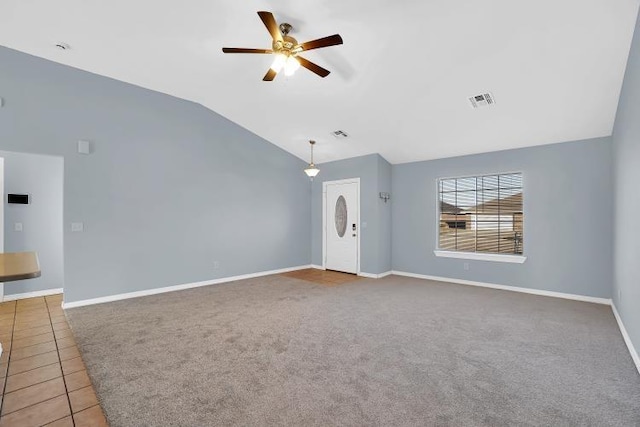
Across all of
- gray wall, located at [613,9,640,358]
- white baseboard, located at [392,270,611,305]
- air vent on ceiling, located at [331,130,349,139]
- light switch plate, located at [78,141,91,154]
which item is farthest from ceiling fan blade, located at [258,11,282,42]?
white baseboard, located at [392,270,611,305]

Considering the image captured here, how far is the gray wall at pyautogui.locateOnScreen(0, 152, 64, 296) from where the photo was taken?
462cm

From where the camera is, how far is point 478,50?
3244 mm

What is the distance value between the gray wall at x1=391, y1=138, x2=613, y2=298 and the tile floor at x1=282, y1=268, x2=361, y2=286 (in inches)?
73.3

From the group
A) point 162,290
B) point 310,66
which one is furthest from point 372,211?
point 162,290

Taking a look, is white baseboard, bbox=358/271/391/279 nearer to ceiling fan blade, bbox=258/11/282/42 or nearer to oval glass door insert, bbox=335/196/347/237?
oval glass door insert, bbox=335/196/347/237

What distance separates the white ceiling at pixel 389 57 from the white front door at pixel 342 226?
6.32ft

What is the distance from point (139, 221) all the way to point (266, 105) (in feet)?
9.14

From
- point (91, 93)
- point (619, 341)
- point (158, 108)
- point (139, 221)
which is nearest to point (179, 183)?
point (139, 221)

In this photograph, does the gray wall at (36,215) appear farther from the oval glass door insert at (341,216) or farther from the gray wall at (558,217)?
the gray wall at (558,217)

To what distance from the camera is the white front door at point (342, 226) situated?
672cm

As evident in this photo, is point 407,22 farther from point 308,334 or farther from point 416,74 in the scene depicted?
point 308,334

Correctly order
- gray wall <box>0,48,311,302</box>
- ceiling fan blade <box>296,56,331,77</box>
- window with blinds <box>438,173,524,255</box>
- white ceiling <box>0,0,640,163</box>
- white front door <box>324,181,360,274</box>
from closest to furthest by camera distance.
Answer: white ceiling <box>0,0,640,163</box>
ceiling fan blade <box>296,56,331,77</box>
gray wall <box>0,48,311,302</box>
window with blinds <box>438,173,524,255</box>
white front door <box>324,181,360,274</box>

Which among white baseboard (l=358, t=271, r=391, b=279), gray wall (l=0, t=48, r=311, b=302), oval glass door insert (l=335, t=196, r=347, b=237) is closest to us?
gray wall (l=0, t=48, r=311, b=302)

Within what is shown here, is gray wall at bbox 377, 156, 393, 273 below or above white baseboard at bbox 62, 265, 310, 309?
above
